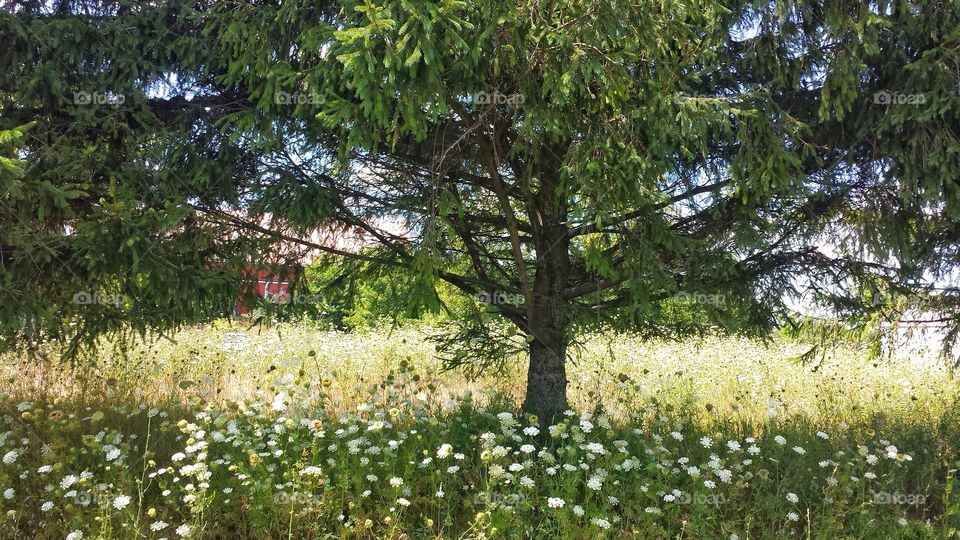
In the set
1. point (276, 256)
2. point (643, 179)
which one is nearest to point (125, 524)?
point (276, 256)

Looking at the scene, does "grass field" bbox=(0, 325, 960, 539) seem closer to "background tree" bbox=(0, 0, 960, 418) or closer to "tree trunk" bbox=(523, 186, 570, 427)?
"tree trunk" bbox=(523, 186, 570, 427)

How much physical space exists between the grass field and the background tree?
3.24ft

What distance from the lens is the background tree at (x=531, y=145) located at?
396 cm

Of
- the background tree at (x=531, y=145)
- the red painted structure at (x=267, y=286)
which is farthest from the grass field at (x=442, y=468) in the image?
the background tree at (x=531, y=145)

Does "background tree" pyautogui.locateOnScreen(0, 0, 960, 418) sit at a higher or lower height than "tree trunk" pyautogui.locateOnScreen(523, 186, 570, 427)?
higher

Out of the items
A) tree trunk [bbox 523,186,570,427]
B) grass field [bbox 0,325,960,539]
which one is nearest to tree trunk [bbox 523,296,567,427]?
tree trunk [bbox 523,186,570,427]

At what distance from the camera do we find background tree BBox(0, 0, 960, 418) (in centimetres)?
396

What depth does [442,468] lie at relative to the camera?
15.2 feet

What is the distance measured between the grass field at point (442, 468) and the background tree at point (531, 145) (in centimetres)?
99

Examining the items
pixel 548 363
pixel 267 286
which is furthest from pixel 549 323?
pixel 267 286

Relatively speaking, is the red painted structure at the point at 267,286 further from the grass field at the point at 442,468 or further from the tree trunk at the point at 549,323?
the tree trunk at the point at 549,323

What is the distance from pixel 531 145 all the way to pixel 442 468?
2508 mm

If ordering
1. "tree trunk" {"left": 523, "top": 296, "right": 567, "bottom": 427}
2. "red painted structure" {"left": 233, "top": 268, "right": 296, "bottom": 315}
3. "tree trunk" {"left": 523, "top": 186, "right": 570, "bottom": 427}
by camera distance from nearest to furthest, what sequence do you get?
"red painted structure" {"left": 233, "top": 268, "right": 296, "bottom": 315}, "tree trunk" {"left": 523, "top": 186, "right": 570, "bottom": 427}, "tree trunk" {"left": 523, "top": 296, "right": 567, "bottom": 427}

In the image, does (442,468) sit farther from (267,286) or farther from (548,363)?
(267,286)
